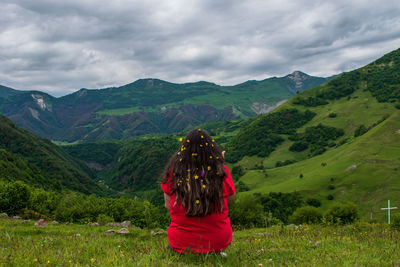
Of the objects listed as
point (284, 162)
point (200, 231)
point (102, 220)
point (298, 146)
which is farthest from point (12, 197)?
point (298, 146)

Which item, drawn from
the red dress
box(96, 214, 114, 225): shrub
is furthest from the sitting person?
box(96, 214, 114, 225): shrub

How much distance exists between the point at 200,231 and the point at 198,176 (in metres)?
1.13

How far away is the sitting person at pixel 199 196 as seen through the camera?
522cm

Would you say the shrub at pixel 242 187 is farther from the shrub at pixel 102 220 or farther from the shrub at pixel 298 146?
the shrub at pixel 102 220

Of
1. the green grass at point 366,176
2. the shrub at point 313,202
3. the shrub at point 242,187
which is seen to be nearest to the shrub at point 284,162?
the green grass at point 366,176

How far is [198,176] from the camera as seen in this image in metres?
5.26

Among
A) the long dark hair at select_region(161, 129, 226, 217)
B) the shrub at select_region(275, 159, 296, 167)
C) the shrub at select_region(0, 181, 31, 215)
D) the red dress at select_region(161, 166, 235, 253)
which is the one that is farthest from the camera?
the shrub at select_region(275, 159, 296, 167)

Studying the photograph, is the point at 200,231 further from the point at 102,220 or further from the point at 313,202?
the point at 313,202

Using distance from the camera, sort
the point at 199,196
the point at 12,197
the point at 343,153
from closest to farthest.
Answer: the point at 199,196, the point at 12,197, the point at 343,153

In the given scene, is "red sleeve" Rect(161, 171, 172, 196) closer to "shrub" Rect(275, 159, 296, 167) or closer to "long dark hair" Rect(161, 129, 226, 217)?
"long dark hair" Rect(161, 129, 226, 217)

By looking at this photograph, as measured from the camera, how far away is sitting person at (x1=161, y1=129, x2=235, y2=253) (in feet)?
17.1

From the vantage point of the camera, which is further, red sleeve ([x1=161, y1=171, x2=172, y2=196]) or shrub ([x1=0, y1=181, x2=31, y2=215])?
shrub ([x1=0, y1=181, x2=31, y2=215])

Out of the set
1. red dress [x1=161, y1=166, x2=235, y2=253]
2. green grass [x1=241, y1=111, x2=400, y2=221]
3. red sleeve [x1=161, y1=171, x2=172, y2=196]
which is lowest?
green grass [x1=241, y1=111, x2=400, y2=221]

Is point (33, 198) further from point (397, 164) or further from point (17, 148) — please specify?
point (17, 148)
